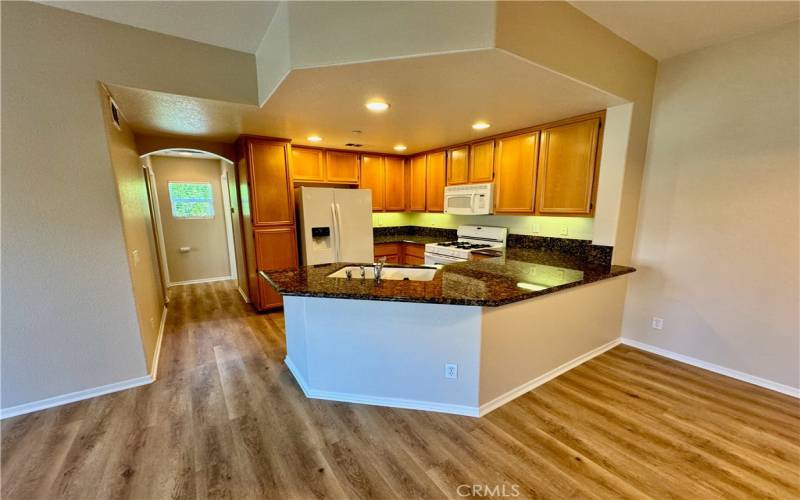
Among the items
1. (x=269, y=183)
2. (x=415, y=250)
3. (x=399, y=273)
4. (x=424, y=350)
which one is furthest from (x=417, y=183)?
(x=424, y=350)

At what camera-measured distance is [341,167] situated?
4.41 metres

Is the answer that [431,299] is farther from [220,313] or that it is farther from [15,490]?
[220,313]

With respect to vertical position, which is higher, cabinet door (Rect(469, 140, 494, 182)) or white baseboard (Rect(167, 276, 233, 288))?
cabinet door (Rect(469, 140, 494, 182))

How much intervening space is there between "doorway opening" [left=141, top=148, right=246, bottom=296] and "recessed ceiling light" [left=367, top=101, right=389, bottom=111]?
342cm

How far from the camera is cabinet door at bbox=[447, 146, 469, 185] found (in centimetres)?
394

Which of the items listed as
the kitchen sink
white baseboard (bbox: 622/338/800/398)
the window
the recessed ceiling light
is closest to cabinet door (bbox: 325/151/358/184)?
the recessed ceiling light

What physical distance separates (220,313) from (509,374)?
3.78 m

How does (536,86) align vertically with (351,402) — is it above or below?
above

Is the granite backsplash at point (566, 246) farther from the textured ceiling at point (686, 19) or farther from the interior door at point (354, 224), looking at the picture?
the textured ceiling at point (686, 19)

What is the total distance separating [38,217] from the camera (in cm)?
196

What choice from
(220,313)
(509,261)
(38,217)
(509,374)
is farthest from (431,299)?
(220,313)

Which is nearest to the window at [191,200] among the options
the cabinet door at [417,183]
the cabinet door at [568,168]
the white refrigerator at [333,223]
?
the white refrigerator at [333,223]

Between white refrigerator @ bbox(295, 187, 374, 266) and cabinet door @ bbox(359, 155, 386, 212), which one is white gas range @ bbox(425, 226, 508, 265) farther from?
cabinet door @ bbox(359, 155, 386, 212)

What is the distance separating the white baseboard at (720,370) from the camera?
2.23 m
